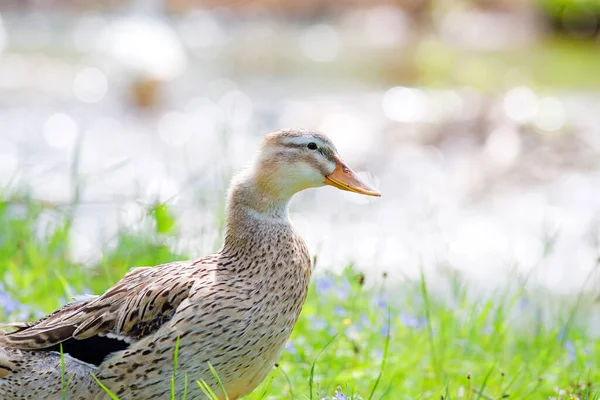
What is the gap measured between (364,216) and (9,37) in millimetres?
10031

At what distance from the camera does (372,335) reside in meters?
3.77

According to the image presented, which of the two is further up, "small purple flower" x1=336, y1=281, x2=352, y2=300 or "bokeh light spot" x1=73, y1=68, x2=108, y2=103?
"small purple flower" x1=336, y1=281, x2=352, y2=300

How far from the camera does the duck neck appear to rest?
9.91 ft

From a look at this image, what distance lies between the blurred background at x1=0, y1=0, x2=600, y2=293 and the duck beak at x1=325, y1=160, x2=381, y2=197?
825 millimetres

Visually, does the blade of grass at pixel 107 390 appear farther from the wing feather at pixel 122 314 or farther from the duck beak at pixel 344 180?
the duck beak at pixel 344 180

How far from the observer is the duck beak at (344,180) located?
3.07 metres

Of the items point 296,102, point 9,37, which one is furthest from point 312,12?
point 296,102

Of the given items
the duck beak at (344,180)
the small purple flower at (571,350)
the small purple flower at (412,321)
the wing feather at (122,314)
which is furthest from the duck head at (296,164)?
the small purple flower at (571,350)

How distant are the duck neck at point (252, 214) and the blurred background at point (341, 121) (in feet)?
3.04

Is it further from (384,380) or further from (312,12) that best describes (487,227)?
(312,12)

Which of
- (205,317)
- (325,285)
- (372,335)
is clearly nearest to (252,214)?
(205,317)

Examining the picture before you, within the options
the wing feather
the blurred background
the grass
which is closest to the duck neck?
the wing feather

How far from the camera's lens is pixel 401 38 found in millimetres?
18672

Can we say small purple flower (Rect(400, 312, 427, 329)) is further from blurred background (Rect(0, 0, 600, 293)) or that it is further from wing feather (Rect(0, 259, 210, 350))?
wing feather (Rect(0, 259, 210, 350))
